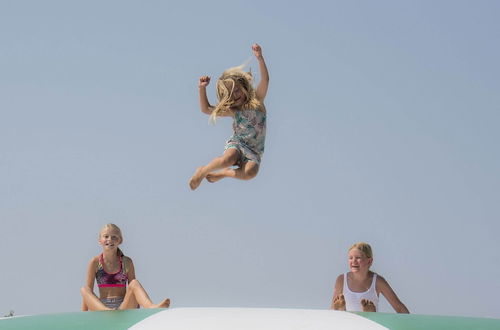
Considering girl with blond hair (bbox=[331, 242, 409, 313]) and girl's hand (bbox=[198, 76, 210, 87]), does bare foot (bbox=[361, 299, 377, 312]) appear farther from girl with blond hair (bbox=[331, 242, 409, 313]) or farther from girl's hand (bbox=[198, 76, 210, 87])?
girl's hand (bbox=[198, 76, 210, 87])

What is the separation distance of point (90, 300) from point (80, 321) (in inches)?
68.2

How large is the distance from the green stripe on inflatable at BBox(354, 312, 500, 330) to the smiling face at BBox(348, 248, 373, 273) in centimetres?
157

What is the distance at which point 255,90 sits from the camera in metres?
6.40

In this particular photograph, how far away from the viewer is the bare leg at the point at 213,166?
628 centimetres

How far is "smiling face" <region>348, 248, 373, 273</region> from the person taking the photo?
556 centimetres

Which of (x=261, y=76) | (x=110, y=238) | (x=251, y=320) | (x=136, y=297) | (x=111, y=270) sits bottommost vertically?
(x=251, y=320)

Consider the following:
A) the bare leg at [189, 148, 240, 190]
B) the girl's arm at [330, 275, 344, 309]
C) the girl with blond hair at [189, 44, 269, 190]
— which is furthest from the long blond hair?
the girl's arm at [330, 275, 344, 309]

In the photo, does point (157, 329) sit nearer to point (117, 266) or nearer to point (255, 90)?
point (117, 266)

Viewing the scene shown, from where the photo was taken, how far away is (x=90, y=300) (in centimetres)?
532

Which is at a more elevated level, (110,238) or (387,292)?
(110,238)

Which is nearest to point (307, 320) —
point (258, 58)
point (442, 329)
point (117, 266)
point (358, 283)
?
point (442, 329)

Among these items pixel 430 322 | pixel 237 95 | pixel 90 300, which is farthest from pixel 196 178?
pixel 430 322

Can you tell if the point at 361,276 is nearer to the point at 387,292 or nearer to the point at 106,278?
the point at 387,292

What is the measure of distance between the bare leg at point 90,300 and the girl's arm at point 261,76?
6.57 ft
